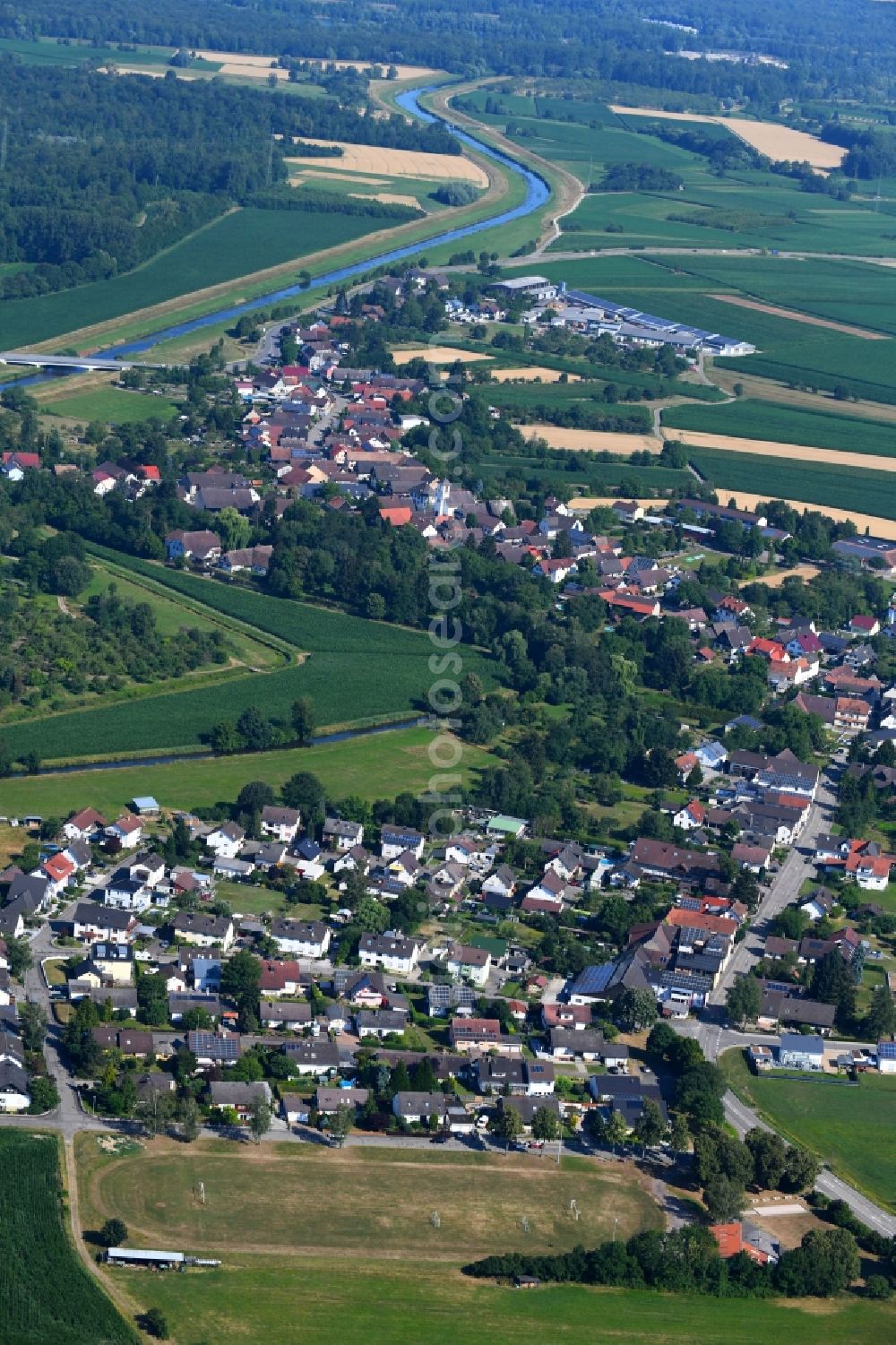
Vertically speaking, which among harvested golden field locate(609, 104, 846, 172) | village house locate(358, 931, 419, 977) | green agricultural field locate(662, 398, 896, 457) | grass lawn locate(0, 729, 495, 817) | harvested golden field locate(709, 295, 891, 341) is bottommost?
village house locate(358, 931, 419, 977)

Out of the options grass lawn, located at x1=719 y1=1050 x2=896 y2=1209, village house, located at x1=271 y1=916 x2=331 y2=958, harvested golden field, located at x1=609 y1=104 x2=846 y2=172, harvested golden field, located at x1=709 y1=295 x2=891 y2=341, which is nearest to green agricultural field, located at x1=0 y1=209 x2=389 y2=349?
harvested golden field, located at x1=709 y1=295 x2=891 y2=341

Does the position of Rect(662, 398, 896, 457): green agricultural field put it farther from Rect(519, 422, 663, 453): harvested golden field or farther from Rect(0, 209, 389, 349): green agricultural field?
Rect(0, 209, 389, 349): green agricultural field

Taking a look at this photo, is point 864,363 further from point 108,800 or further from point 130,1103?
point 130,1103

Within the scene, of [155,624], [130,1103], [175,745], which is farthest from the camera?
[155,624]

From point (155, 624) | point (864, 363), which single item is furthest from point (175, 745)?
point (864, 363)

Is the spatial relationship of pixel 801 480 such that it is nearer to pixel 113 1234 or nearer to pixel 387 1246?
pixel 387 1246

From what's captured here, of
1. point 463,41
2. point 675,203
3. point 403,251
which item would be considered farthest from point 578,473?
point 463,41
